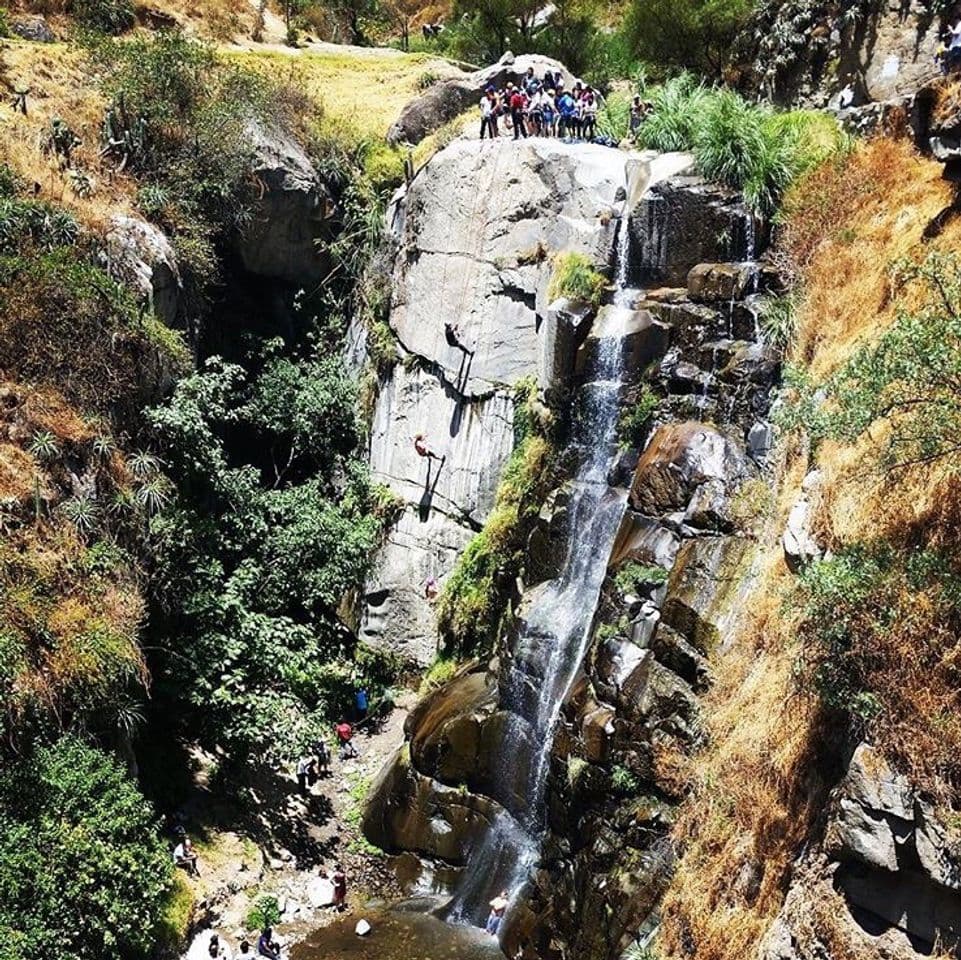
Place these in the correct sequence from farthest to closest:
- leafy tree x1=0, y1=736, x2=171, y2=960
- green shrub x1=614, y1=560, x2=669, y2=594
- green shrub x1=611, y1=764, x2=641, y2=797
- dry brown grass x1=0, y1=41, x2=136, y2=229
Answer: dry brown grass x1=0, y1=41, x2=136, y2=229 → green shrub x1=614, y1=560, x2=669, y2=594 → green shrub x1=611, y1=764, x2=641, y2=797 → leafy tree x1=0, y1=736, x2=171, y2=960

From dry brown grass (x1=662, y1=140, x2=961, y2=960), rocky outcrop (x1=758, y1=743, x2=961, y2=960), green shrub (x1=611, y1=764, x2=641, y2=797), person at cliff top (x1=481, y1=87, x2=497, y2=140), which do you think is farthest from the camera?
person at cliff top (x1=481, y1=87, x2=497, y2=140)

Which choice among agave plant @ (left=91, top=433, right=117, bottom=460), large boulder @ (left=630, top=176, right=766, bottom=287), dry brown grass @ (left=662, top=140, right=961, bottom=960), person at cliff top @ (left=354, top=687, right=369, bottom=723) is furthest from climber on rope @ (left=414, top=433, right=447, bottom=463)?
dry brown grass @ (left=662, top=140, right=961, bottom=960)

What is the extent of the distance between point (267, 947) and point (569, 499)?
9514mm

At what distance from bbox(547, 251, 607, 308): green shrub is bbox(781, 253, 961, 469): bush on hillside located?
9852mm

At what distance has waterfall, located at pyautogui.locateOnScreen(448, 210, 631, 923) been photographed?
16.6 metres

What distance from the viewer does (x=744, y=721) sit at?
42.5 ft

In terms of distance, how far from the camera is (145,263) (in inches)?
836

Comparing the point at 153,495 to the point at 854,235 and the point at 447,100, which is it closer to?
the point at 854,235

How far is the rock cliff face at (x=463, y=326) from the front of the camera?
22234mm

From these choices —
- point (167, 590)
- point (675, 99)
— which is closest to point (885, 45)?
point (675, 99)

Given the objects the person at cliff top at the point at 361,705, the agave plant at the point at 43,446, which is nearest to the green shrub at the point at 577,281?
the person at cliff top at the point at 361,705

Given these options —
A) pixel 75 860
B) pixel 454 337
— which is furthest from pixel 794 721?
pixel 454 337

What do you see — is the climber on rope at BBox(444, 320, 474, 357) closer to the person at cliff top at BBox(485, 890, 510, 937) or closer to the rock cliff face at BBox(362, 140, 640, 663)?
the rock cliff face at BBox(362, 140, 640, 663)

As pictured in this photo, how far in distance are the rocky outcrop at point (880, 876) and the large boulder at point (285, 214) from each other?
20643mm
